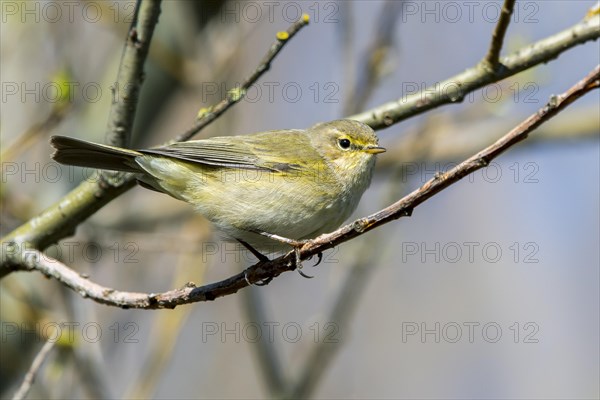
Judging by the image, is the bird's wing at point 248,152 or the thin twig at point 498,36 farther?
the bird's wing at point 248,152

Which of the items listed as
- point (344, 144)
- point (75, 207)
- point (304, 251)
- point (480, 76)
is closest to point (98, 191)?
point (75, 207)

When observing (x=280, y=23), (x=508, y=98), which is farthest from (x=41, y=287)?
(x=280, y=23)

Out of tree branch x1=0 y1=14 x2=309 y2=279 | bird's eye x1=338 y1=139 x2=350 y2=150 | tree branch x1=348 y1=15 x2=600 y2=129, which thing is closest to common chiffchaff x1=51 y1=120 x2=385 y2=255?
bird's eye x1=338 y1=139 x2=350 y2=150

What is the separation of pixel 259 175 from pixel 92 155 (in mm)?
875

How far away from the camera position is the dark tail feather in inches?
140

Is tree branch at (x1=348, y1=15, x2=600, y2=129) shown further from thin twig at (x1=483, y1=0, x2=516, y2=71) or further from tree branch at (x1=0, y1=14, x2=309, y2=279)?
tree branch at (x1=0, y1=14, x2=309, y2=279)

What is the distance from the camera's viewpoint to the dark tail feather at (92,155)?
356 cm

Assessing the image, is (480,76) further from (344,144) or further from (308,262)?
(308,262)

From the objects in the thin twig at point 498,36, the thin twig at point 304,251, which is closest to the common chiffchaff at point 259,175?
the thin twig at point 304,251

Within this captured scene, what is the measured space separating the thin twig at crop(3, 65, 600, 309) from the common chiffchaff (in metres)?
0.57

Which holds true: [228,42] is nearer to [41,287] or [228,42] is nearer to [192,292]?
[41,287]

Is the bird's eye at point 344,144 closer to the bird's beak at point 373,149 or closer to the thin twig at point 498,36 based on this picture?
the bird's beak at point 373,149

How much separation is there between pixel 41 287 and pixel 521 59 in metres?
3.63

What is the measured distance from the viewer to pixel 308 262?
21.0 ft
